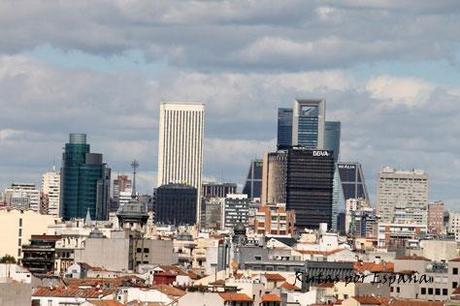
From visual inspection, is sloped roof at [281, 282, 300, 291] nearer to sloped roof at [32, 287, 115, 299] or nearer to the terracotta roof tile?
the terracotta roof tile

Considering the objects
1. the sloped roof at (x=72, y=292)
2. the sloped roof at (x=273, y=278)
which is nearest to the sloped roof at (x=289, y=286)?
the sloped roof at (x=273, y=278)

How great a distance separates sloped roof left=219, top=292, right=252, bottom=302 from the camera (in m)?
161

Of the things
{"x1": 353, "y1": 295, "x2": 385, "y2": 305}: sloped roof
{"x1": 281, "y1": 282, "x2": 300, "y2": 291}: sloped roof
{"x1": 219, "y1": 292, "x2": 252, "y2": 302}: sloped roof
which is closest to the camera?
{"x1": 219, "y1": 292, "x2": 252, "y2": 302}: sloped roof

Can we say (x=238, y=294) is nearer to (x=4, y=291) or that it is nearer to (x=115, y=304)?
(x=115, y=304)

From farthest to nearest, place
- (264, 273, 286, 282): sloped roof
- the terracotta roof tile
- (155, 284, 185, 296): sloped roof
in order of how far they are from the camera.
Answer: (264, 273, 286, 282): sloped roof → the terracotta roof tile → (155, 284, 185, 296): sloped roof

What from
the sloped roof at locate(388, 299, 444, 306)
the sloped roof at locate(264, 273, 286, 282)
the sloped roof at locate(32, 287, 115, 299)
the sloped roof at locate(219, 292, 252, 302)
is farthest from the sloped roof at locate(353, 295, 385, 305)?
the sloped roof at locate(264, 273, 286, 282)

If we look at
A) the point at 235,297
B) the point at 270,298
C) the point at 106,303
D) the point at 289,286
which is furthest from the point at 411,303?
the point at 289,286

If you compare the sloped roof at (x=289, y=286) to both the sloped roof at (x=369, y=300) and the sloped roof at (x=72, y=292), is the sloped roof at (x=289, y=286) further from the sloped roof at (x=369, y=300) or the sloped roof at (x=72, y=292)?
the sloped roof at (x=72, y=292)

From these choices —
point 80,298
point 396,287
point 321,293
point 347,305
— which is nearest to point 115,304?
point 80,298

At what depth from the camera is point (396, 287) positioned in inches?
7559

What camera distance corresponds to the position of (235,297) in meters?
164

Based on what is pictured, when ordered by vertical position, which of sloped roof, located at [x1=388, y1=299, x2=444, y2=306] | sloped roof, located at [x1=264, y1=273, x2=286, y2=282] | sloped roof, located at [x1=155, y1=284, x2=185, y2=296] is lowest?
sloped roof, located at [x1=388, y1=299, x2=444, y2=306]

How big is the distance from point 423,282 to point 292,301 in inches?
1070

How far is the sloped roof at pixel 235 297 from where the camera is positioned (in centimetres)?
16082
